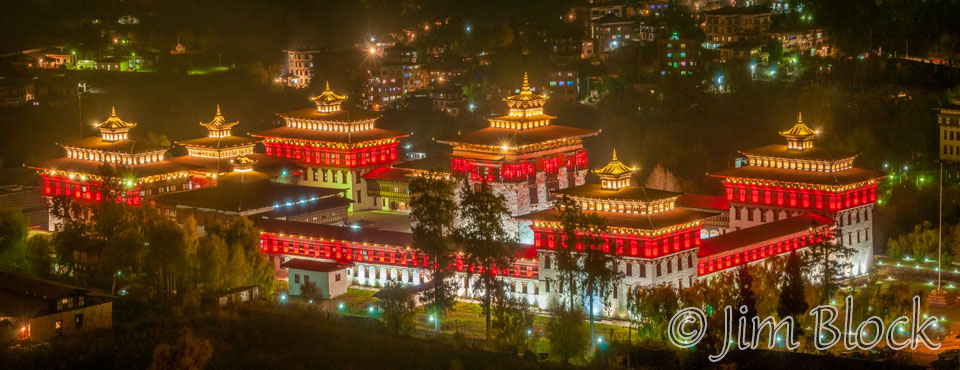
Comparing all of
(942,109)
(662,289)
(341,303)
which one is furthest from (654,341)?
(942,109)

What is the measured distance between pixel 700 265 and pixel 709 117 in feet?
157

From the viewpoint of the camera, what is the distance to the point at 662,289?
6856 cm

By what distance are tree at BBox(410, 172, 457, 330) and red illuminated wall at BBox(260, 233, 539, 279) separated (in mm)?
2318

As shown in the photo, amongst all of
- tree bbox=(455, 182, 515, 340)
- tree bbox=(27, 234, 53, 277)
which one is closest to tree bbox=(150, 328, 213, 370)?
tree bbox=(455, 182, 515, 340)

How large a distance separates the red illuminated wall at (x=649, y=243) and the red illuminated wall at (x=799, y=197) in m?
10.2

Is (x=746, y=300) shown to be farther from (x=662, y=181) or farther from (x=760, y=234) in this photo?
(x=662, y=181)

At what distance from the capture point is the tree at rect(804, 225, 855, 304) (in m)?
72.4

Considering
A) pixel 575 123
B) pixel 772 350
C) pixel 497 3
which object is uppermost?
pixel 497 3

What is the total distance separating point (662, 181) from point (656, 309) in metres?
31.7

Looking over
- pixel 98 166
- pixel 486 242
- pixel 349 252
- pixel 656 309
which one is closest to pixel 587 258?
pixel 656 309

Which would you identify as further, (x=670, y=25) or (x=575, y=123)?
(x=670, y=25)

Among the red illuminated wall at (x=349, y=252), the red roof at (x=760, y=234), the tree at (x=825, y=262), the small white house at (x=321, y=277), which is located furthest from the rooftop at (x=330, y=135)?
the tree at (x=825, y=262)

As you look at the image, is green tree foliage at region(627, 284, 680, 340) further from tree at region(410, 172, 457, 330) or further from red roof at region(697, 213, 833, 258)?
tree at region(410, 172, 457, 330)

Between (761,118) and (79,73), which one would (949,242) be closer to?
(761,118)
